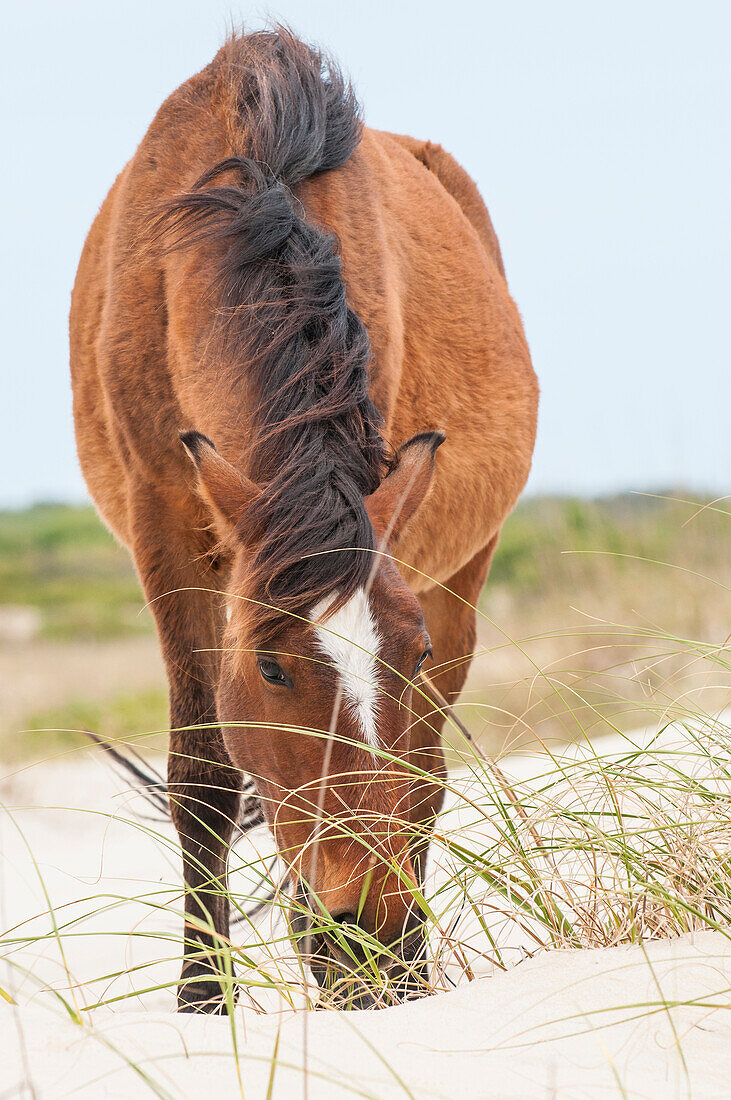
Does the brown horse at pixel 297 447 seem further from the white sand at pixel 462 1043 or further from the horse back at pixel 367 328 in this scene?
the white sand at pixel 462 1043

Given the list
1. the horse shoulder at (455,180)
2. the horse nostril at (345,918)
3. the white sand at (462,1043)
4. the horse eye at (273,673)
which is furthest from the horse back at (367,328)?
the white sand at (462,1043)

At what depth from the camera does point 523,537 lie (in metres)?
14.1

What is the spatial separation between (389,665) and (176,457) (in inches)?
49.8

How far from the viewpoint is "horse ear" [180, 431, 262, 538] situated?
208 cm

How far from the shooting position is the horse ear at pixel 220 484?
2076mm

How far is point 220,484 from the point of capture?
208 centimetres

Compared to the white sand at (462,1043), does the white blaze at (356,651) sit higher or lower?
higher

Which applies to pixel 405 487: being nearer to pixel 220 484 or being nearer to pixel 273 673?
pixel 220 484

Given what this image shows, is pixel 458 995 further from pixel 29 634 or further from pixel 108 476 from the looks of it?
pixel 29 634

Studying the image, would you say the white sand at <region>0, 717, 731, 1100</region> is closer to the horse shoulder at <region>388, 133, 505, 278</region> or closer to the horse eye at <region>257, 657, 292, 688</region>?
the horse eye at <region>257, 657, 292, 688</region>

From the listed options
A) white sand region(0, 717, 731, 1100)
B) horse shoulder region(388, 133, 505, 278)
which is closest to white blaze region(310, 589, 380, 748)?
white sand region(0, 717, 731, 1100)

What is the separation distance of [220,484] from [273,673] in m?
0.44

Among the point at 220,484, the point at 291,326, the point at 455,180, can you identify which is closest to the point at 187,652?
the point at 220,484

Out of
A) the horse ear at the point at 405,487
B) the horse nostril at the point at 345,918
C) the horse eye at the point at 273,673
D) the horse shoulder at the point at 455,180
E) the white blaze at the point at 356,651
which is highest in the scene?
the horse shoulder at the point at 455,180
